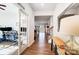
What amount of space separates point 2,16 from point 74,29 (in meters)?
1.15

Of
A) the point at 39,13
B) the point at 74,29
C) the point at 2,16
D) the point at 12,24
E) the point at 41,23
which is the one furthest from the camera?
the point at 39,13

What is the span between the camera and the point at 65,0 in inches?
29.9

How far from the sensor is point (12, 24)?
1544 mm

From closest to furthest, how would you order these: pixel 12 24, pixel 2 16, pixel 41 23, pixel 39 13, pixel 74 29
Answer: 1. pixel 74 29
2. pixel 2 16
3. pixel 12 24
4. pixel 41 23
5. pixel 39 13

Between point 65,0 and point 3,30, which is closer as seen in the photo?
point 65,0

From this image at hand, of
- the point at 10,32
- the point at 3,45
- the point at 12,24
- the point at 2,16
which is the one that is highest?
the point at 2,16

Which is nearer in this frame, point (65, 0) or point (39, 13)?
point (65, 0)

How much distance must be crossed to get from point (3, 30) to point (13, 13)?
34 centimetres

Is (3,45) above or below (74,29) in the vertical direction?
below
